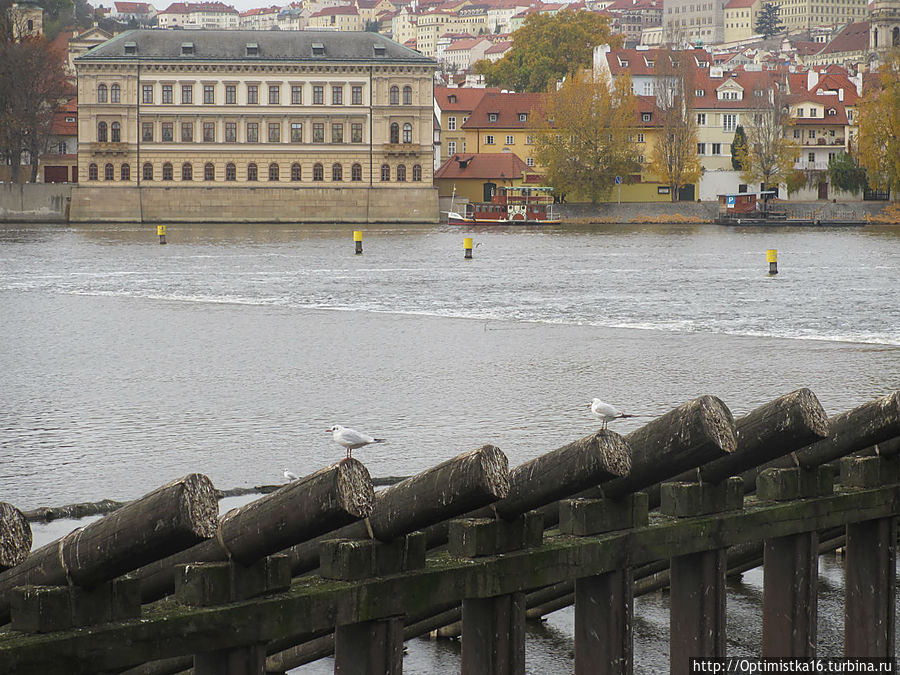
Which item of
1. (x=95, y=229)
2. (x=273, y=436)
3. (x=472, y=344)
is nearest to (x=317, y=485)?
(x=273, y=436)

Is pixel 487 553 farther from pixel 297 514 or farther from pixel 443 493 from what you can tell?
pixel 297 514

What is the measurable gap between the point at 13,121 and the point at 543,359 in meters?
76.3

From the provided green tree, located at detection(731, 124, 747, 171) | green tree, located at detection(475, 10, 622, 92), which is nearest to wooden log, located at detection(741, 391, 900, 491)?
green tree, located at detection(731, 124, 747, 171)

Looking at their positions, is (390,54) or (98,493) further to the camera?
(390,54)

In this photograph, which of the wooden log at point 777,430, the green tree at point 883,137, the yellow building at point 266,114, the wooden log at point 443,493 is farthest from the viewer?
the yellow building at point 266,114

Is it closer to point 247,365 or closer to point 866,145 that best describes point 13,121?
point 866,145

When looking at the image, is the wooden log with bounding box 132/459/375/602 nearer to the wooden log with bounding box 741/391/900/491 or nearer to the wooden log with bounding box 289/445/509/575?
the wooden log with bounding box 289/445/509/575

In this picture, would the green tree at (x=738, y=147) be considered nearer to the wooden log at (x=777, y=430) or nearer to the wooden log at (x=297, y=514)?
the wooden log at (x=777, y=430)

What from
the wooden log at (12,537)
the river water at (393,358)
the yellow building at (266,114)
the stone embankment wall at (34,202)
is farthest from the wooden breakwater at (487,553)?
the yellow building at (266,114)

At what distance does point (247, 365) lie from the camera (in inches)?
835

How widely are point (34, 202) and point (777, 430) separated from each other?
89687 mm

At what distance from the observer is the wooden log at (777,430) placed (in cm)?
587

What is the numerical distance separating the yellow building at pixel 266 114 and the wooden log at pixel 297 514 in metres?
90.2

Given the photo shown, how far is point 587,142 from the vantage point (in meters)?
94.8
